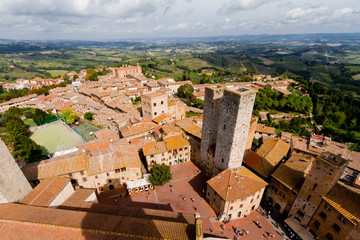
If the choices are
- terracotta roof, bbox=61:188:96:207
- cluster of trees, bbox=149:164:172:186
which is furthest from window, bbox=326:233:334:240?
terracotta roof, bbox=61:188:96:207

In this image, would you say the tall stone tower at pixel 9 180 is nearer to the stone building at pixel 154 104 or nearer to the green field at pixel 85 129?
the green field at pixel 85 129

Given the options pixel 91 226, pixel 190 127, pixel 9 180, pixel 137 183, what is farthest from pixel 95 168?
pixel 190 127

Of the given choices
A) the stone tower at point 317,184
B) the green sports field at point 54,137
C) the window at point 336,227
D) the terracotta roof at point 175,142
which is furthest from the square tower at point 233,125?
the green sports field at point 54,137

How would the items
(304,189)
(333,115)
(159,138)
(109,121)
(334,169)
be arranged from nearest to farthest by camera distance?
(334,169), (304,189), (159,138), (109,121), (333,115)

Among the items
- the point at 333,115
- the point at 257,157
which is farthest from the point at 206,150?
the point at 333,115

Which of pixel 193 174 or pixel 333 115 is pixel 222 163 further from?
pixel 333 115

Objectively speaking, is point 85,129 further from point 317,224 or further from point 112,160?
point 317,224
